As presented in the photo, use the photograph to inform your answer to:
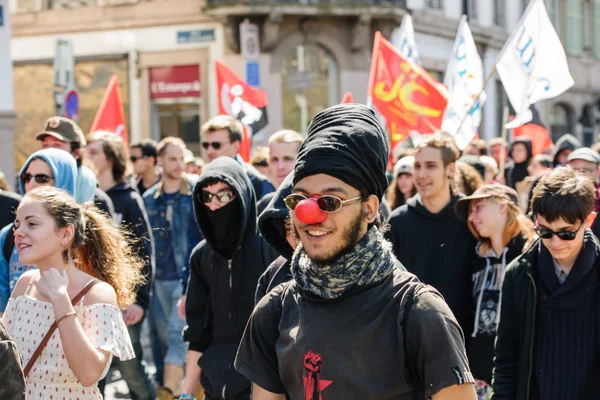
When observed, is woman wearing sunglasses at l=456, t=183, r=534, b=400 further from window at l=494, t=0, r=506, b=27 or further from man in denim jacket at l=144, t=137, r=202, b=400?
window at l=494, t=0, r=506, b=27

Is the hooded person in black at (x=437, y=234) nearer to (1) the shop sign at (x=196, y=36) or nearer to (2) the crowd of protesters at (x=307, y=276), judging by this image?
(2) the crowd of protesters at (x=307, y=276)

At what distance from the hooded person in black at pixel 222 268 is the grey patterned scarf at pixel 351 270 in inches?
90.7

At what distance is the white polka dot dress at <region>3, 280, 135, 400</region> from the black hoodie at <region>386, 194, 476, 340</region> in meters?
2.41

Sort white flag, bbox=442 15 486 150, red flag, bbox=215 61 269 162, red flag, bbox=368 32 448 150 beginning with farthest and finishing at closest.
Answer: red flag, bbox=215 61 269 162 → red flag, bbox=368 32 448 150 → white flag, bbox=442 15 486 150

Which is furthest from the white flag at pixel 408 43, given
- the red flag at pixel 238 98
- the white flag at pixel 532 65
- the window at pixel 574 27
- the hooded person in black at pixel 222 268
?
the window at pixel 574 27

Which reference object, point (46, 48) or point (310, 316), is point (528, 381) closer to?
point (310, 316)

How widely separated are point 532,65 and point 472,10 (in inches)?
807

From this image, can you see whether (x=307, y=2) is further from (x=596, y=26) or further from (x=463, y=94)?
(x=596, y=26)

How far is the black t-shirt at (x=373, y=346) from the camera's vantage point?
259 cm

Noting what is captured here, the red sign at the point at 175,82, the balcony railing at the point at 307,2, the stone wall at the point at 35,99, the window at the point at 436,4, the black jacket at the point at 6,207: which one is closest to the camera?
the black jacket at the point at 6,207

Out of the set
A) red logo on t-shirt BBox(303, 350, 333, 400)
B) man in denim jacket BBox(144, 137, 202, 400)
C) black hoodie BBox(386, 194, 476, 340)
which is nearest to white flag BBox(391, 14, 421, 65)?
man in denim jacket BBox(144, 137, 202, 400)

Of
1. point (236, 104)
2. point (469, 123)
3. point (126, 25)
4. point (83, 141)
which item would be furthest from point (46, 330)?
point (126, 25)

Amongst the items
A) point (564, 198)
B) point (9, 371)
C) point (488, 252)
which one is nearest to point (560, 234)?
point (564, 198)

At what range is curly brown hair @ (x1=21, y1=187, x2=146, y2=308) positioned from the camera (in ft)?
14.5
